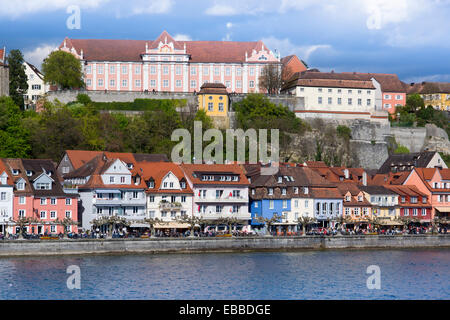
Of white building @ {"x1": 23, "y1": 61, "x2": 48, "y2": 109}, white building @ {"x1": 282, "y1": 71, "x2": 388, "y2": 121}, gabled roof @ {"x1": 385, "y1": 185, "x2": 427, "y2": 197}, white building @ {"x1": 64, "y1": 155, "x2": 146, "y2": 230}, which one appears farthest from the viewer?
white building @ {"x1": 23, "y1": 61, "x2": 48, "y2": 109}

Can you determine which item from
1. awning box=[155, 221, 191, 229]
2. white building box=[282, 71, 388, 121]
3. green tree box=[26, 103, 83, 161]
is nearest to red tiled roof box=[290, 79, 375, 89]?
white building box=[282, 71, 388, 121]

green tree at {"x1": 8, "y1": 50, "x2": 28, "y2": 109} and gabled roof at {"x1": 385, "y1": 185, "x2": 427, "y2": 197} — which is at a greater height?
green tree at {"x1": 8, "y1": 50, "x2": 28, "y2": 109}

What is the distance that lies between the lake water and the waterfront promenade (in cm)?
119

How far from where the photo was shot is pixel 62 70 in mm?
107312

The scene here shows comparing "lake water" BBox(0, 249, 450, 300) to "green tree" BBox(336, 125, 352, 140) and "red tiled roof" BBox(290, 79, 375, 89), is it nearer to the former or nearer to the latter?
"green tree" BBox(336, 125, 352, 140)

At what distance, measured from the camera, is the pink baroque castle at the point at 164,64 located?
373 feet

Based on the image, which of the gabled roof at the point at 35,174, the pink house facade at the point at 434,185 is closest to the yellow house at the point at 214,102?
the pink house facade at the point at 434,185

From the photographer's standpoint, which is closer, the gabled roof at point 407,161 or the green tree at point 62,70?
the gabled roof at point 407,161

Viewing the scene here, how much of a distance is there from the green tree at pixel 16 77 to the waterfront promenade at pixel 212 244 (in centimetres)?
4785

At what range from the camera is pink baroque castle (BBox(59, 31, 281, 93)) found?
11369cm

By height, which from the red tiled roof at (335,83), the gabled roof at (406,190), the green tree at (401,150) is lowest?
the gabled roof at (406,190)

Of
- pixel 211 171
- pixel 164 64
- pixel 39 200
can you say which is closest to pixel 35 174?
pixel 39 200

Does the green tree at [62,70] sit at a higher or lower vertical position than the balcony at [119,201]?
higher

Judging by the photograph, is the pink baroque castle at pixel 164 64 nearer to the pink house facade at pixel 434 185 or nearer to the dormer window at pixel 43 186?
the pink house facade at pixel 434 185
